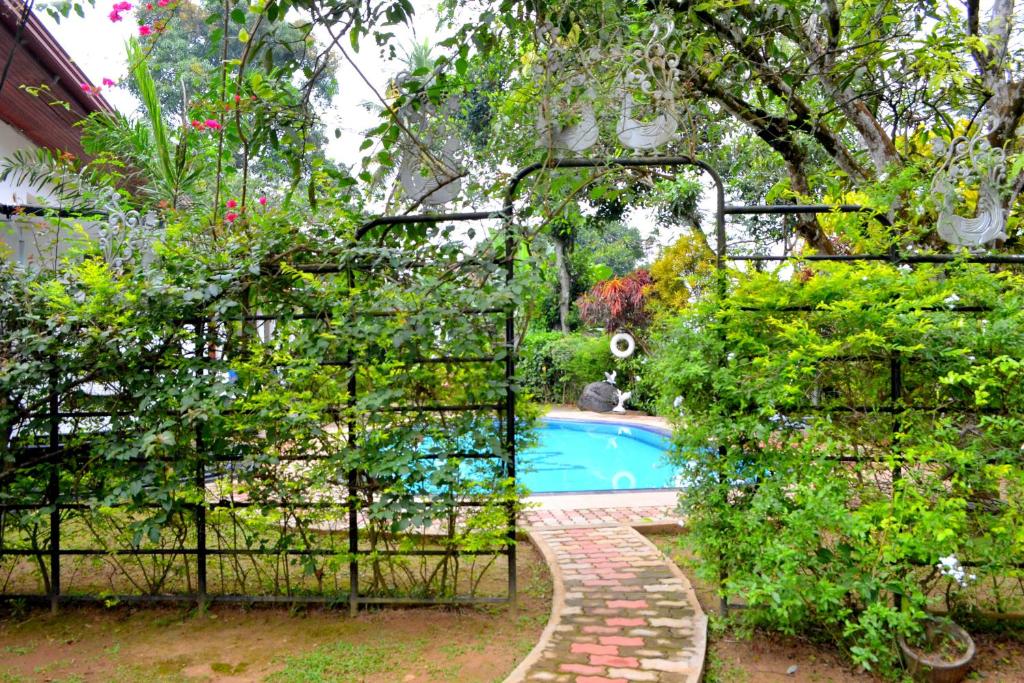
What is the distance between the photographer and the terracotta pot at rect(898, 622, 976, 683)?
3.27m

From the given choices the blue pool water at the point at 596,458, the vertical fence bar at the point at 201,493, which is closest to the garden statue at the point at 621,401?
the blue pool water at the point at 596,458

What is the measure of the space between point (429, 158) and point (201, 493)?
2.36m

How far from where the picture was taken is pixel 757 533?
354 centimetres

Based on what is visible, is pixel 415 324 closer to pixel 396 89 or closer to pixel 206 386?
pixel 206 386

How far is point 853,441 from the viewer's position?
390 cm

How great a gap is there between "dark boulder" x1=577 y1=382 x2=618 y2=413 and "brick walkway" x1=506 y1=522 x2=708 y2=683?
1055 centimetres

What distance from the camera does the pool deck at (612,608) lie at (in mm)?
3377

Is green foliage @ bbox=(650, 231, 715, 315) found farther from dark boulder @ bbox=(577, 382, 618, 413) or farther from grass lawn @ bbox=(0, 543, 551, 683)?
grass lawn @ bbox=(0, 543, 551, 683)

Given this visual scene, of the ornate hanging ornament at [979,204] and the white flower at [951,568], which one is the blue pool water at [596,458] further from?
the white flower at [951,568]

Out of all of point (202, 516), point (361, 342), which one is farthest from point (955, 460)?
point (202, 516)

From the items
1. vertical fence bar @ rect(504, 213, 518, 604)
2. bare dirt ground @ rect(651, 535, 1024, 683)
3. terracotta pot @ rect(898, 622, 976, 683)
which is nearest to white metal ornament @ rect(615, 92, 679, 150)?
vertical fence bar @ rect(504, 213, 518, 604)

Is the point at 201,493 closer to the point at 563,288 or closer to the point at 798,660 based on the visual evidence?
the point at 798,660

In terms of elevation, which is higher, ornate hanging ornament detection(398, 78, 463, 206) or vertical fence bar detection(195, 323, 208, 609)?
ornate hanging ornament detection(398, 78, 463, 206)

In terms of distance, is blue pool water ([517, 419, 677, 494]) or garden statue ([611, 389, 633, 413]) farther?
garden statue ([611, 389, 633, 413])
